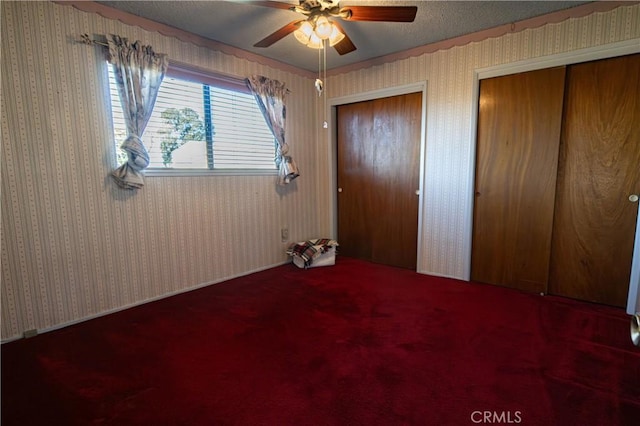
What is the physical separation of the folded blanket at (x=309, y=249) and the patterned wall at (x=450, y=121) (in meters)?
1.12

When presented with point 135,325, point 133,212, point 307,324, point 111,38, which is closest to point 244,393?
point 307,324

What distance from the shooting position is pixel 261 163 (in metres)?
3.63

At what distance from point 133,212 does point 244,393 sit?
1831 millimetres

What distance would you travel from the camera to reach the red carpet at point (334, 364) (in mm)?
1538

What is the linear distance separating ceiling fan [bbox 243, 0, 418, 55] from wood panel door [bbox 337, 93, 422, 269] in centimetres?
150

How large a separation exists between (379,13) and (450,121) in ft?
5.21

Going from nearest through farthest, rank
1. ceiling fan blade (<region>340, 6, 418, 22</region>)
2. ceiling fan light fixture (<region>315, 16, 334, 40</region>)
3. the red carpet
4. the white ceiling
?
1. the red carpet
2. ceiling fan blade (<region>340, 6, 418, 22</region>)
3. ceiling fan light fixture (<region>315, 16, 334, 40</region>)
4. the white ceiling

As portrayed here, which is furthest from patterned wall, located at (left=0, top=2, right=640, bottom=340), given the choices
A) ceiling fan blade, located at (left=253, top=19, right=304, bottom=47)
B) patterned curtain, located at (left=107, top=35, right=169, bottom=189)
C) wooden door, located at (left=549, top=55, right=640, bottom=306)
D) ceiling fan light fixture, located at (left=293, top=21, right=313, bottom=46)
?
ceiling fan light fixture, located at (left=293, top=21, right=313, bottom=46)

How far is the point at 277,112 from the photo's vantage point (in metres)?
3.61

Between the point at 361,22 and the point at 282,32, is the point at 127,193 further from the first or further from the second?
the point at 361,22

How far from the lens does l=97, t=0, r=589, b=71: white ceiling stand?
2.46 metres

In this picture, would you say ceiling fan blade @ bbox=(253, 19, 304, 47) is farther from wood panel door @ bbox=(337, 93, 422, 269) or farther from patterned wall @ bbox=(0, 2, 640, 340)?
wood panel door @ bbox=(337, 93, 422, 269)

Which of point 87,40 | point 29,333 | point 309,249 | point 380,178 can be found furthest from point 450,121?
point 29,333

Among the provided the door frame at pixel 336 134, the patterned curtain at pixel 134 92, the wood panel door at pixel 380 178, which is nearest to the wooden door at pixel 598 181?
the door frame at pixel 336 134
